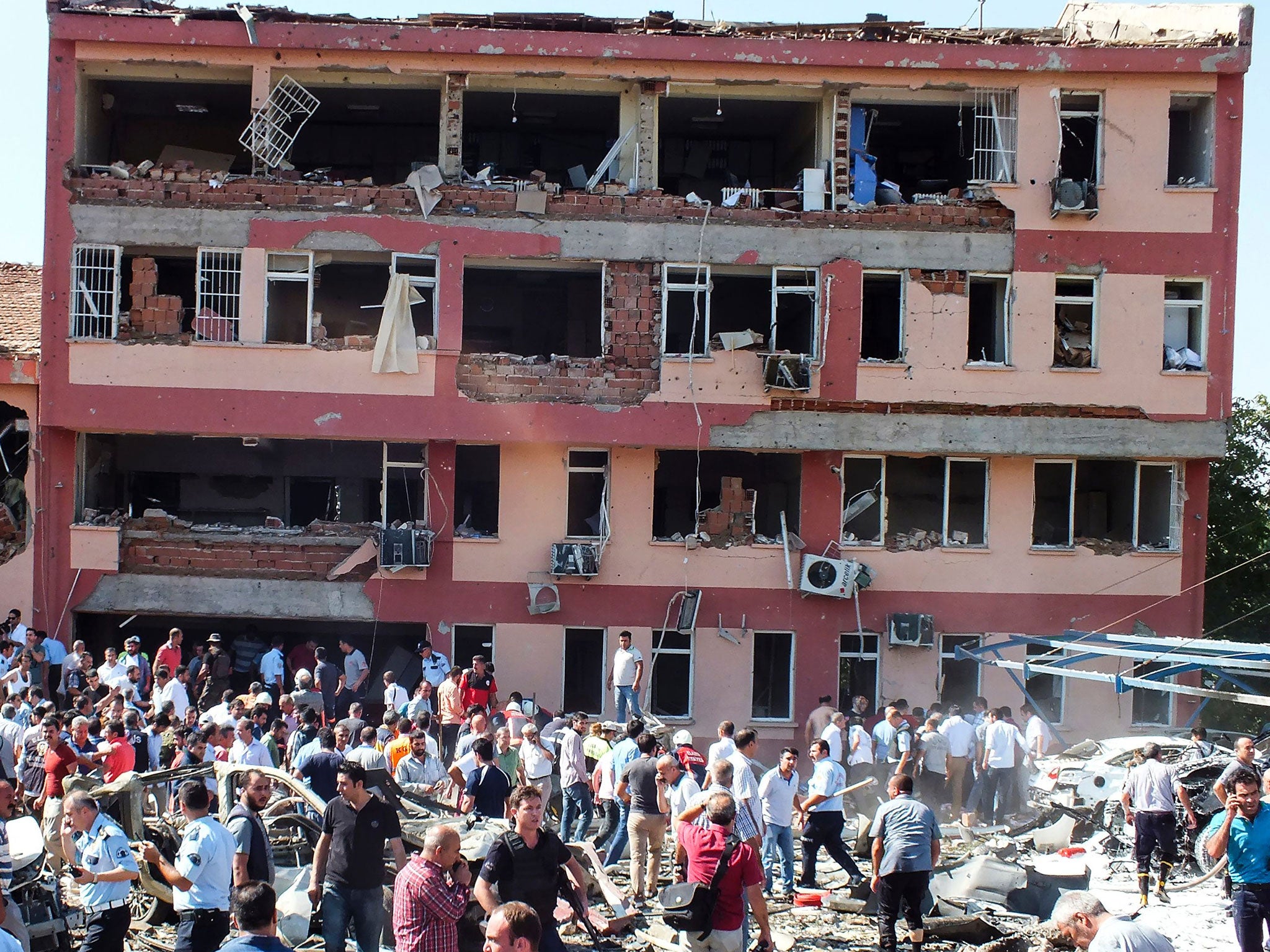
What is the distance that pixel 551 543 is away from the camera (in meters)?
19.6

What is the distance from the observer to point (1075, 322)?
20.5 metres

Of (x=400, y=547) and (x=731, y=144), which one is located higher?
(x=731, y=144)

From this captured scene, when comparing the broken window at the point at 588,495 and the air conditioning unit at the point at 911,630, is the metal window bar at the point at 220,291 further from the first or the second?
the air conditioning unit at the point at 911,630

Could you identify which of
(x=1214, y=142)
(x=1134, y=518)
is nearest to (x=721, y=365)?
(x=1134, y=518)

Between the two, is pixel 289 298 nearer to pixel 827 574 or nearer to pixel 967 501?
pixel 827 574

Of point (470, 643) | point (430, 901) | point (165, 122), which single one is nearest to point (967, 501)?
point (470, 643)

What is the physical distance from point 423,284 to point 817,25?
771 centimetres

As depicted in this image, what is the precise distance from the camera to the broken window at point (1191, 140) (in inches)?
796

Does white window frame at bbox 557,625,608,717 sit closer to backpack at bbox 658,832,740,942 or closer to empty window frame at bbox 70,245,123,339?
empty window frame at bbox 70,245,123,339

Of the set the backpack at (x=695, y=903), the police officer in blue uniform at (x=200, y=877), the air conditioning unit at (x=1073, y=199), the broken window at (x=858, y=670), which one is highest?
the air conditioning unit at (x=1073, y=199)

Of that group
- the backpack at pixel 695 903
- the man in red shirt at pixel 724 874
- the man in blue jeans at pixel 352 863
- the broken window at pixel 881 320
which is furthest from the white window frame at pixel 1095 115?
the man in blue jeans at pixel 352 863

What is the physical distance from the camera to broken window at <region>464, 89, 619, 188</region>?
22.2m

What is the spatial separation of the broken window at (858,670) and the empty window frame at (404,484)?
709 cm

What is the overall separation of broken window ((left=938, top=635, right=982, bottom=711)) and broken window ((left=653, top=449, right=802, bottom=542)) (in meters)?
3.27
